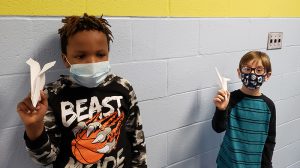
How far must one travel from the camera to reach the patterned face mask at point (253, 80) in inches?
55.4

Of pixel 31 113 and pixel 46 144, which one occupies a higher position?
pixel 31 113

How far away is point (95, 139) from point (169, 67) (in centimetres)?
57

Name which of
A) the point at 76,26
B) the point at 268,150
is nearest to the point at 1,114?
the point at 76,26

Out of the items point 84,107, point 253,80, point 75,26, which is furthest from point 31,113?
point 253,80

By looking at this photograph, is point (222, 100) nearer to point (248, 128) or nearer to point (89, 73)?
point (248, 128)

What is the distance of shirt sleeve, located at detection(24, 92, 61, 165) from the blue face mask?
0.15 m

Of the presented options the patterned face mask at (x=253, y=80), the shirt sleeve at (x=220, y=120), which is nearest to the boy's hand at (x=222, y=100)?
the shirt sleeve at (x=220, y=120)

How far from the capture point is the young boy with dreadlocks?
0.94 meters


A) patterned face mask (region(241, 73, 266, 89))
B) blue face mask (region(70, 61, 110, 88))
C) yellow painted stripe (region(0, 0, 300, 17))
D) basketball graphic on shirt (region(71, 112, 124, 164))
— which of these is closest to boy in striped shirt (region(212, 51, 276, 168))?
patterned face mask (region(241, 73, 266, 89))

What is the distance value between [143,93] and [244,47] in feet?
2.48

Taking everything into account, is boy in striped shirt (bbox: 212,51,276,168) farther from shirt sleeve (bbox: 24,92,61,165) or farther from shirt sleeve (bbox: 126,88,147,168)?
shirt sleeve (bbox: 24,92,61,165)

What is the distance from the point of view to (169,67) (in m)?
1.40

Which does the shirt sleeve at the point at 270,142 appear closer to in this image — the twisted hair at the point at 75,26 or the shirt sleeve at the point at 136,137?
the shirt sleeve at the point at 136,137

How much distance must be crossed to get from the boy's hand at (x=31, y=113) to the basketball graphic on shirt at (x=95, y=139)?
6.8 inches
